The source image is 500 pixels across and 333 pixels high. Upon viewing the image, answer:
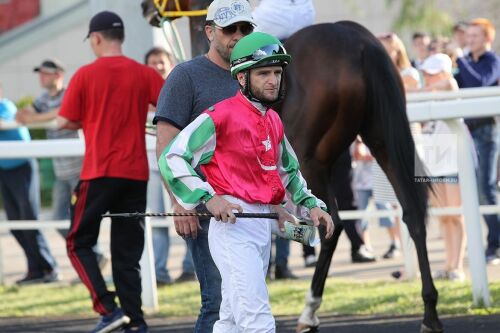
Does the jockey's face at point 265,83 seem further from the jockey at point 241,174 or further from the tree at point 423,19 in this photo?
the tree at point 423,19

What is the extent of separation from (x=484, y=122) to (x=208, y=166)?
521 cm

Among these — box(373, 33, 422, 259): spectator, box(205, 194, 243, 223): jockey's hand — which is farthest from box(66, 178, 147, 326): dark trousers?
box(373, 33, 422, 259): spectator

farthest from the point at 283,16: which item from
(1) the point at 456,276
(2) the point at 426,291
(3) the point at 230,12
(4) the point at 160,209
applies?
(3) the point at 230,12

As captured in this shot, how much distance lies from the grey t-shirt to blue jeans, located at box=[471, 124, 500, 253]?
4.76 metres

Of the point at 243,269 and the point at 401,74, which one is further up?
the point at 401,74

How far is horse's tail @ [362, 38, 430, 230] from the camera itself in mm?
7016

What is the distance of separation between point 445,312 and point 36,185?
4636 mm

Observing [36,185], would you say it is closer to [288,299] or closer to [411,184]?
[288,299]

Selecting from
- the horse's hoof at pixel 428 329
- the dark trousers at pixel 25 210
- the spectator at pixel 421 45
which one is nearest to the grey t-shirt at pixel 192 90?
the horse's hoof at pixel 428 329

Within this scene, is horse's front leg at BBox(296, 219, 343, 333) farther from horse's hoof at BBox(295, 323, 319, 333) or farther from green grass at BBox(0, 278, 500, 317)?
green grass at BBox(0, 278, 500, 317)

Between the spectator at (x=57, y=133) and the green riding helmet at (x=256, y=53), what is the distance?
16.8 ft

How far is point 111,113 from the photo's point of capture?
724 centimetres

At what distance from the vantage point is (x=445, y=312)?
741 centimetres

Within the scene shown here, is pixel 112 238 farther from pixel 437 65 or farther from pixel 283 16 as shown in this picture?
pixel 437 65
